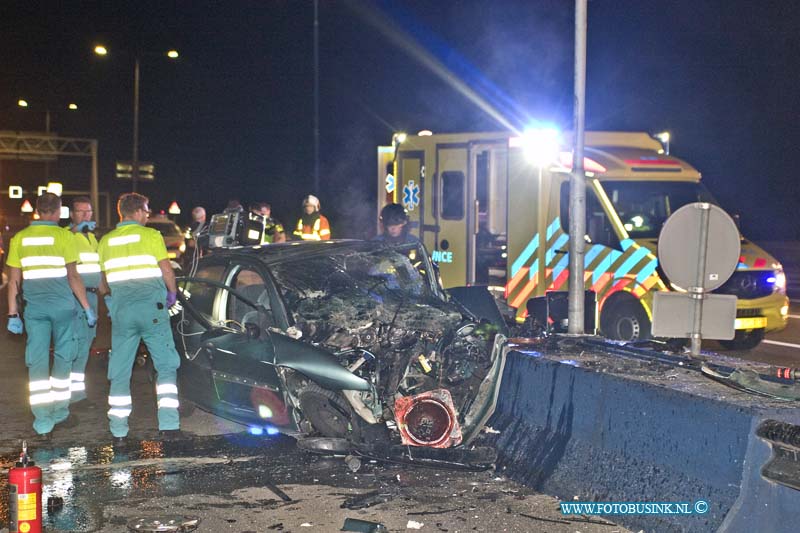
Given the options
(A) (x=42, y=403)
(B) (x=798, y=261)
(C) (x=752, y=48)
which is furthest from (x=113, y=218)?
(A) (x=42, y=403)

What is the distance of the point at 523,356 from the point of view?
6.37 meters

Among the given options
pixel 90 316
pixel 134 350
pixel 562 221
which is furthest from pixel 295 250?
pixel 562 221

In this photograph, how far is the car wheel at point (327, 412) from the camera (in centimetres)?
664

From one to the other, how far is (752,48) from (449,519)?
38.9 m

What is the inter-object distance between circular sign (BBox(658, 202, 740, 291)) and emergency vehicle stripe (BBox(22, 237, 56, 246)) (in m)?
4.72

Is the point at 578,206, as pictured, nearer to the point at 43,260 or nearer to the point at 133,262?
the point at 133,262

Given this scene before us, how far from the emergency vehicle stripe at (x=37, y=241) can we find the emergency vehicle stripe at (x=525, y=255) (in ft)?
20.0

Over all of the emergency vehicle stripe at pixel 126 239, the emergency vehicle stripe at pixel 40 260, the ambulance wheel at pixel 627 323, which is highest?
the emergency vehicle stripe at pixel 126 239

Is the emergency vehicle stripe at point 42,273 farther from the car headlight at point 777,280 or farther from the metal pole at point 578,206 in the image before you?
the car headlight at point 777,280

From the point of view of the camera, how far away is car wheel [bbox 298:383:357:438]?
261 inches

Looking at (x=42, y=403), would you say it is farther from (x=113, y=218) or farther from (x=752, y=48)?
(x=113, y=218)

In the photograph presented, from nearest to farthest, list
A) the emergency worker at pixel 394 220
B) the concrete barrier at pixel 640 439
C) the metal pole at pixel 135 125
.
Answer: the concrete barrier at pixel 640 439, the emergency worker at pixel 394 220, the metal pole at pixel 135 125

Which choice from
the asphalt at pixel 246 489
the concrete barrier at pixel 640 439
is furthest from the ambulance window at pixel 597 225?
the asphalt at pixel 246 489

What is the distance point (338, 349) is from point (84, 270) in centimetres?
326
